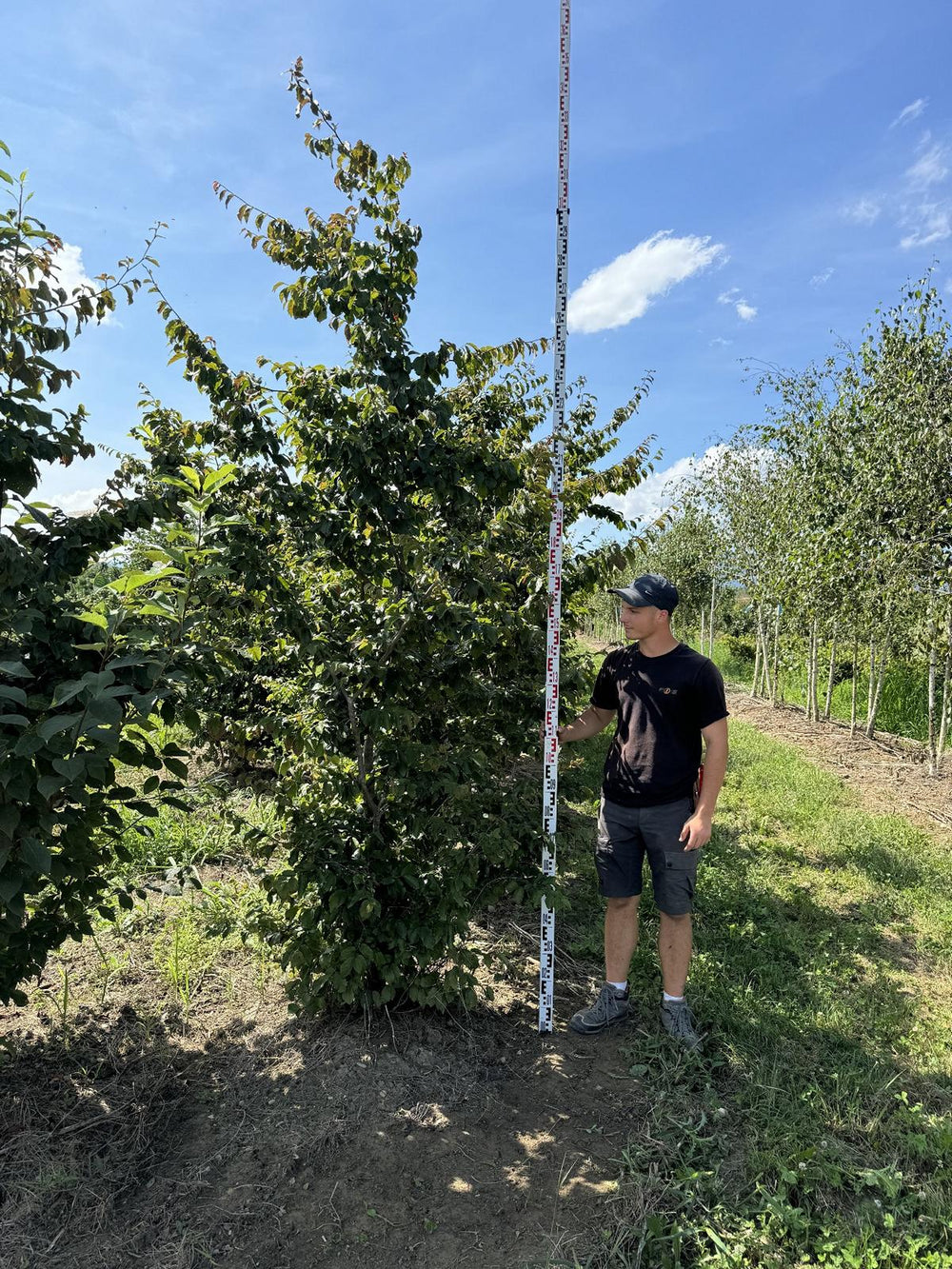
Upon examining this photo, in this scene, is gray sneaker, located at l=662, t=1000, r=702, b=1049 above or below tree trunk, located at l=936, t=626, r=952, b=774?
below

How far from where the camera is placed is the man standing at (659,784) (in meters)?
3.04

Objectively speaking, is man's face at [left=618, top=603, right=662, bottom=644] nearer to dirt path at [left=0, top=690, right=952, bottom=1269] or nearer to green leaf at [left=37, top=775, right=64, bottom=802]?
dirt path at [left=0, top=690, right=952, bottom=1269]

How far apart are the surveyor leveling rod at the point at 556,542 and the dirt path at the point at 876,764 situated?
4.78 metres

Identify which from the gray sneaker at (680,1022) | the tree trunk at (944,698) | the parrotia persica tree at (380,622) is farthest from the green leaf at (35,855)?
the tree trunk at (944,698)

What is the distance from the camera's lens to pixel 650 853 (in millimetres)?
3199

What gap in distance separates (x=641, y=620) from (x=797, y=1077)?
1.86 m

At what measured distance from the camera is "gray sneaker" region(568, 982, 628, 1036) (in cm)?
324

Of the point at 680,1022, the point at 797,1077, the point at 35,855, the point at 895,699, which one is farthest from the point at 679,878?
the point at 895,699

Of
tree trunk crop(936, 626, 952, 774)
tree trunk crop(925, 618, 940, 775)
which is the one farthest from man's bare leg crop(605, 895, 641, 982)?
tree trunk crop(925, 618, 940, 775)

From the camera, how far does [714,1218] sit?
2.27 metres

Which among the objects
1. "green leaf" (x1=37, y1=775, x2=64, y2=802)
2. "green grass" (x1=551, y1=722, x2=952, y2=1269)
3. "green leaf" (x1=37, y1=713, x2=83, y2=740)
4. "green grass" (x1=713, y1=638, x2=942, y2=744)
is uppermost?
"green leaf" (x1=37, y1=713, x2=83, y2=740)

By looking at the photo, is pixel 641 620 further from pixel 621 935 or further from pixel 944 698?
pixel 944 698

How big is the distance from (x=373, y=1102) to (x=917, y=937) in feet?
11.1

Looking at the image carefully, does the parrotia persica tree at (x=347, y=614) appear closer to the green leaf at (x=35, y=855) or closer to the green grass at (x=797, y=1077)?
the green leaf at (x=35, y=855)
